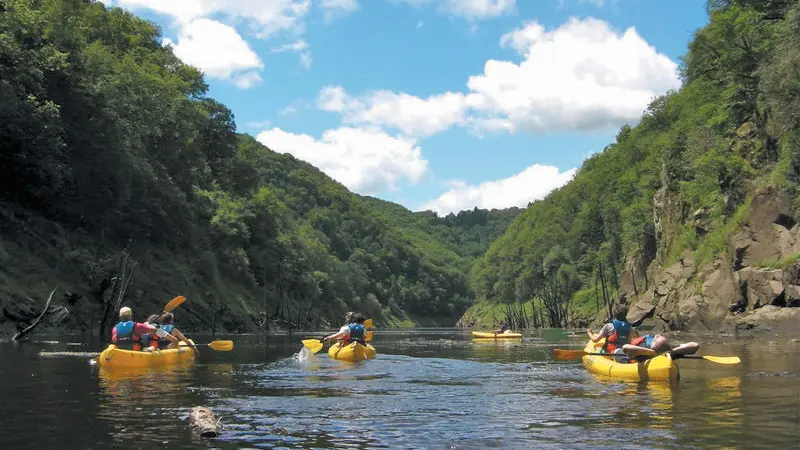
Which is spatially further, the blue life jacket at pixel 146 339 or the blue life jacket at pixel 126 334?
the blue life jacket at pixel 146 339

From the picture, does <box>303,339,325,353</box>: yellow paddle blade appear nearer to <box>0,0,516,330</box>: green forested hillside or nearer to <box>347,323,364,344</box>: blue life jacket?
<box>347,323,364,344</box>: blue life jacket

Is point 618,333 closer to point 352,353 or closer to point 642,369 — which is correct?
point 642,369

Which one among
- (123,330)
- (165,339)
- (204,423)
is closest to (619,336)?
(165,339)

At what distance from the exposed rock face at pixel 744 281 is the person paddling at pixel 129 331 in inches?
1040

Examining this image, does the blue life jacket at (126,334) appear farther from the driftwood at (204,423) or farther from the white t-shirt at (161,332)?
the driftwood at (204,423)

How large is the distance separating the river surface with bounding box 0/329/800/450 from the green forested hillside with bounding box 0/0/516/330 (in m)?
18.5

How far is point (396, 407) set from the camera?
1067 centimetres

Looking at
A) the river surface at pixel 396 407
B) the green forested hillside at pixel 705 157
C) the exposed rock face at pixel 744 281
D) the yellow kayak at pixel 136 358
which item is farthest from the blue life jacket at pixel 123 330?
the green forested hillside at pixel 705 157

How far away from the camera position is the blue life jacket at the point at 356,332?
21.8 meters

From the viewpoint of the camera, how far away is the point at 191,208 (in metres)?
55.6

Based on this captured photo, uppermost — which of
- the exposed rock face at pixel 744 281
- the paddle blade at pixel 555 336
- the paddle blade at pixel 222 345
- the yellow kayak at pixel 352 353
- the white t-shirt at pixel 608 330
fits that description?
the exposed rock face at pixel 744 281

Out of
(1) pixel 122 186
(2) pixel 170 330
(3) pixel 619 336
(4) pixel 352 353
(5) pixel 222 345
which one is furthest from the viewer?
(1) pixel 122 186

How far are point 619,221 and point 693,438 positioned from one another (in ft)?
274

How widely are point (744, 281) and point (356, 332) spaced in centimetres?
2422
